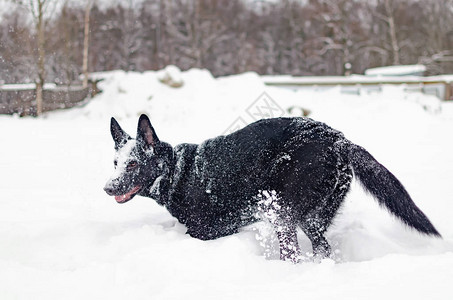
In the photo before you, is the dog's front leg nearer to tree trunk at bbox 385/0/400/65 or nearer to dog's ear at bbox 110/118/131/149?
dog's ear at bbox 110/118/131/149

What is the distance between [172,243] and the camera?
2518 mm

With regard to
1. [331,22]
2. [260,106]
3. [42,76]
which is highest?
[331,22]

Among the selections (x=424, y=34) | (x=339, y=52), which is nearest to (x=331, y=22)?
(x=339, y=52)

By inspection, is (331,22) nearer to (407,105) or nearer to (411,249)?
(407,105)

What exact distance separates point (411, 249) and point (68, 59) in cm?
1800

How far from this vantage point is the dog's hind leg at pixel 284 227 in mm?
2619

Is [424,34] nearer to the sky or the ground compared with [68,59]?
nearer to the sky

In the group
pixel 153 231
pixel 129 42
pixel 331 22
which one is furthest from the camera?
pixel 331 22

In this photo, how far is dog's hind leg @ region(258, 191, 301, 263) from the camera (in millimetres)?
2619

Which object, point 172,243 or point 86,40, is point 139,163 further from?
point 86,40

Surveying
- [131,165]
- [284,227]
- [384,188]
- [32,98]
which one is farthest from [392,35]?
[131,165]

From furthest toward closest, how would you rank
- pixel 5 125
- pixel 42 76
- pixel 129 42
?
1. pixel 129 42
2. pixel 42 76
3. pixel 5 125

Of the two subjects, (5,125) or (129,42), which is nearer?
(5,125)

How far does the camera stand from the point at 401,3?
2973cm
